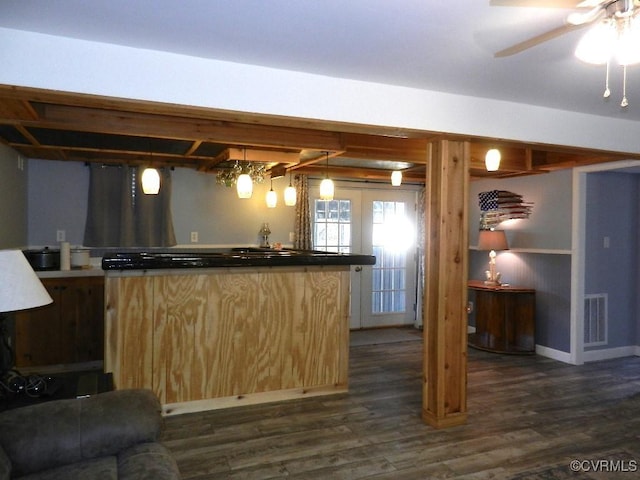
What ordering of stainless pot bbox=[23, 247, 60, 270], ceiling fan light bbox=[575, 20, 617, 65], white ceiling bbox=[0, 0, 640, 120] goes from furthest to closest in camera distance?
stainless pot bbox=[23, 247, 60, 270], white ceiling bbox=[0, 0, 640, 120], ceiling fan light bbox=[575, 20, 617, 65]

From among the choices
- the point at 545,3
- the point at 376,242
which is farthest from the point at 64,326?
the point at 545,3

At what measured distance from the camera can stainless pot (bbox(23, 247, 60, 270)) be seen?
178 inches

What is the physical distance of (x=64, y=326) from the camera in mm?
4512

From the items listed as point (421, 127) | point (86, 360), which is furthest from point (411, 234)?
point (86, 360)

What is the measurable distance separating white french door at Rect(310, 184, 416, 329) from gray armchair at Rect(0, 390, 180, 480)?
14.8 ft

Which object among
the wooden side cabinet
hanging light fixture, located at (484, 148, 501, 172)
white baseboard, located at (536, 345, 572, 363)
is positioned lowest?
white baseboard, located at (536, 345, 572, 363)

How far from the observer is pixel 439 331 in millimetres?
3334

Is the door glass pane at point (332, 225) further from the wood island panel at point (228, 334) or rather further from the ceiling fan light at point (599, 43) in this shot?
the ceiling fan light at point (599, 43)

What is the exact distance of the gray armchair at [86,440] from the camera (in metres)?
1.77

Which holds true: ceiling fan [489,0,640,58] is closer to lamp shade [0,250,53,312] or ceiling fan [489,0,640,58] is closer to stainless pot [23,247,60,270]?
lamp shade [0,250,53,312]

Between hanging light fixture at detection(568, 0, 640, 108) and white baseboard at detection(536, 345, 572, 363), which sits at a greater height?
hanging light fixture at detection(568, 0, 640, 108)

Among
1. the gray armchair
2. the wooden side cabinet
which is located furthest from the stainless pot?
the wooden side cabinet

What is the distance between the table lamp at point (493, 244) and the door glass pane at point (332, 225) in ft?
5.83

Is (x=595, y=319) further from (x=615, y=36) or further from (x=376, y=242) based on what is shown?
Result: (x=615, y=36)
